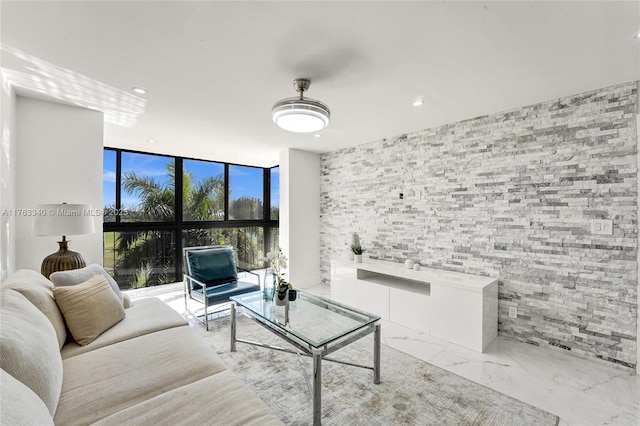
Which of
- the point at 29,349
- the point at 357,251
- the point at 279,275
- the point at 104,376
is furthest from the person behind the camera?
the point at 357,251

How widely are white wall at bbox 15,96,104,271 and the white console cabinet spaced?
320cm

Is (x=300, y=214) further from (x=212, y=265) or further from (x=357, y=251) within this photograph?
(x=212, y=265)

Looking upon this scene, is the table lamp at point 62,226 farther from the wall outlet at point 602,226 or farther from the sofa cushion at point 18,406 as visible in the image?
the wall outlet at point 602,226

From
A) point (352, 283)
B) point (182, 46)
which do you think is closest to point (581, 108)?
point (352, 283)

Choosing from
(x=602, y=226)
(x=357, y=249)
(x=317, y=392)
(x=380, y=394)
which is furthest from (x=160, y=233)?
(x=602, y=226)

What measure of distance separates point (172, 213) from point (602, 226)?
5685 millimetres

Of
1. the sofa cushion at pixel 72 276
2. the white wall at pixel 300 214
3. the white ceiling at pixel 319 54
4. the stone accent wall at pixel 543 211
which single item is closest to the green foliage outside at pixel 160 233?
the white wall at pixel 300 214

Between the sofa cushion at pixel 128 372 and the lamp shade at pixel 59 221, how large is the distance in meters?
1.36

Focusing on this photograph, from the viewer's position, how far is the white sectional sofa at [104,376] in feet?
3.78

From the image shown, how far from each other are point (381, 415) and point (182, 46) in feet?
9.33

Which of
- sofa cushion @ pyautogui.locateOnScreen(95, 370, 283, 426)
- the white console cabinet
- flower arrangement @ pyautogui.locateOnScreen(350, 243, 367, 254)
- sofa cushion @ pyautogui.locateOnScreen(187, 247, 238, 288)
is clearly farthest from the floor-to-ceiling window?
sofa cushion @ pyautogui.locateOnScreen(95, 370, 283, 426)

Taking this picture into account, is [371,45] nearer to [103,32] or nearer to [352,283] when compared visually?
[103,32]

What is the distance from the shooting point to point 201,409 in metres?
1.25

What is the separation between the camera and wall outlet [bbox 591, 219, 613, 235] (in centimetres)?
242
